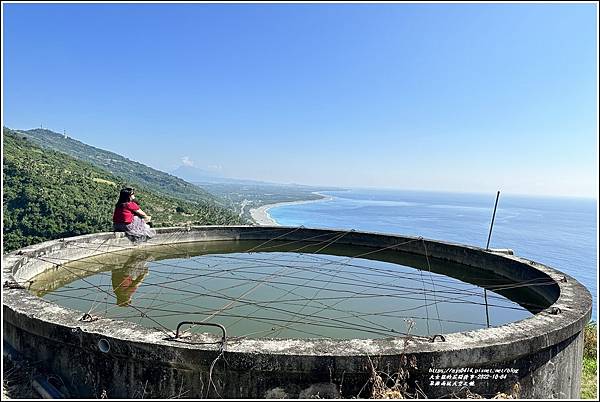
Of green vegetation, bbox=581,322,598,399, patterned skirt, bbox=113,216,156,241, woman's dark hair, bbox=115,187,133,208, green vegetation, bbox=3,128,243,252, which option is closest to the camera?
green vegetation, bbox=581,322,598,399

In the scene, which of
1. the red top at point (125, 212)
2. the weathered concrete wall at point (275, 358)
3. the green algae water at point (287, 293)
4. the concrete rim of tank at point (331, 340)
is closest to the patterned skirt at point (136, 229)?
the red top at point (125, 212)

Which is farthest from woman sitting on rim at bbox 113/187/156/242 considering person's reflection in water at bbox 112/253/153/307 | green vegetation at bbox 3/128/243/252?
green vegetation at bbox 3/128/243/252

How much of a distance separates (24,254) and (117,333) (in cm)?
377

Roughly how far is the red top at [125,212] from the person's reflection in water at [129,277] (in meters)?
0.78

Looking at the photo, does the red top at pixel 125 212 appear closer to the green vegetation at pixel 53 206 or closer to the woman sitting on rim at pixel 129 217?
the woman sitting on rim at pixel 129 217

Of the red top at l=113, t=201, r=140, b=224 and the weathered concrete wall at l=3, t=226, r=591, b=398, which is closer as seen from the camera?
the weathered concrete wall at l=3, t=226, r=591, b=398

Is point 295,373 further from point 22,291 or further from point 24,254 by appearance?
point 24,254

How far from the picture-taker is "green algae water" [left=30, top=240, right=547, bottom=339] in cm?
463

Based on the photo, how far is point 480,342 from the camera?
3287mm

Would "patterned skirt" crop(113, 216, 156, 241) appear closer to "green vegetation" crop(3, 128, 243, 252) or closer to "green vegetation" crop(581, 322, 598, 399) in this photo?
"green vegetation" crop(3, 128, 243, 252)

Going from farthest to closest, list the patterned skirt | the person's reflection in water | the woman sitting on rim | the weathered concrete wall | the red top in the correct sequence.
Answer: the patterned skirt < the red top < the woman sitting on rim < the person's reflection in water < the weathered concrete wall

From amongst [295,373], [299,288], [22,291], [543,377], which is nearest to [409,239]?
[299,288]

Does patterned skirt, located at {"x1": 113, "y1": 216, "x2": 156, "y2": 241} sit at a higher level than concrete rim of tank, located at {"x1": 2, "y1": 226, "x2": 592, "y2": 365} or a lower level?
higher

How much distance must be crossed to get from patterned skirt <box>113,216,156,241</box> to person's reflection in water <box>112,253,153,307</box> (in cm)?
38
